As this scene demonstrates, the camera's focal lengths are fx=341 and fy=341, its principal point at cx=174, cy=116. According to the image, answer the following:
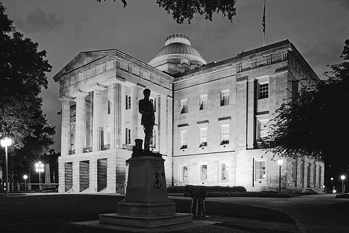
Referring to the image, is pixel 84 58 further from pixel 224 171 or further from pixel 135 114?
pixel 224 171

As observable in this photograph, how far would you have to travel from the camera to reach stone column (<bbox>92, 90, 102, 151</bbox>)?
4272 cm

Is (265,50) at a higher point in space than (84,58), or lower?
lower

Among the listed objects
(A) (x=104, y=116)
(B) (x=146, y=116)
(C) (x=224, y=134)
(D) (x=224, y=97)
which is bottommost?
(C) (x=224, y=134)

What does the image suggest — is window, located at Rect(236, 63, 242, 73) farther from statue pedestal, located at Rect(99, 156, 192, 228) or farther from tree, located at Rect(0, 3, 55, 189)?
statue pedestal, located at Rect(99, 156, 192, 228)

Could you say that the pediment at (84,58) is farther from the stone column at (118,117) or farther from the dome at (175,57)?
the dome at (175,57)

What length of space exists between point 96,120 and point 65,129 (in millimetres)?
8383

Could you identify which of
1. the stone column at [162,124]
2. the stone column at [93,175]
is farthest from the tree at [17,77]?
the stone column at [162,124]

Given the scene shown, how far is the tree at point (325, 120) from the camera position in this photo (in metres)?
15.1

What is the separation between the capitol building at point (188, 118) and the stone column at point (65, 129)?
0.47 feet

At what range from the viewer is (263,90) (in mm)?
38656

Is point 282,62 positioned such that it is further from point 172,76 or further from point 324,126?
point 324,126

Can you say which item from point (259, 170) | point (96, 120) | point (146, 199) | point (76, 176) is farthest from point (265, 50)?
point (146, 199)

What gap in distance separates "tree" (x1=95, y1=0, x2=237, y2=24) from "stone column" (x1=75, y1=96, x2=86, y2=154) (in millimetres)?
36690

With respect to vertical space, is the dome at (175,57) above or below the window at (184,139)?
above
